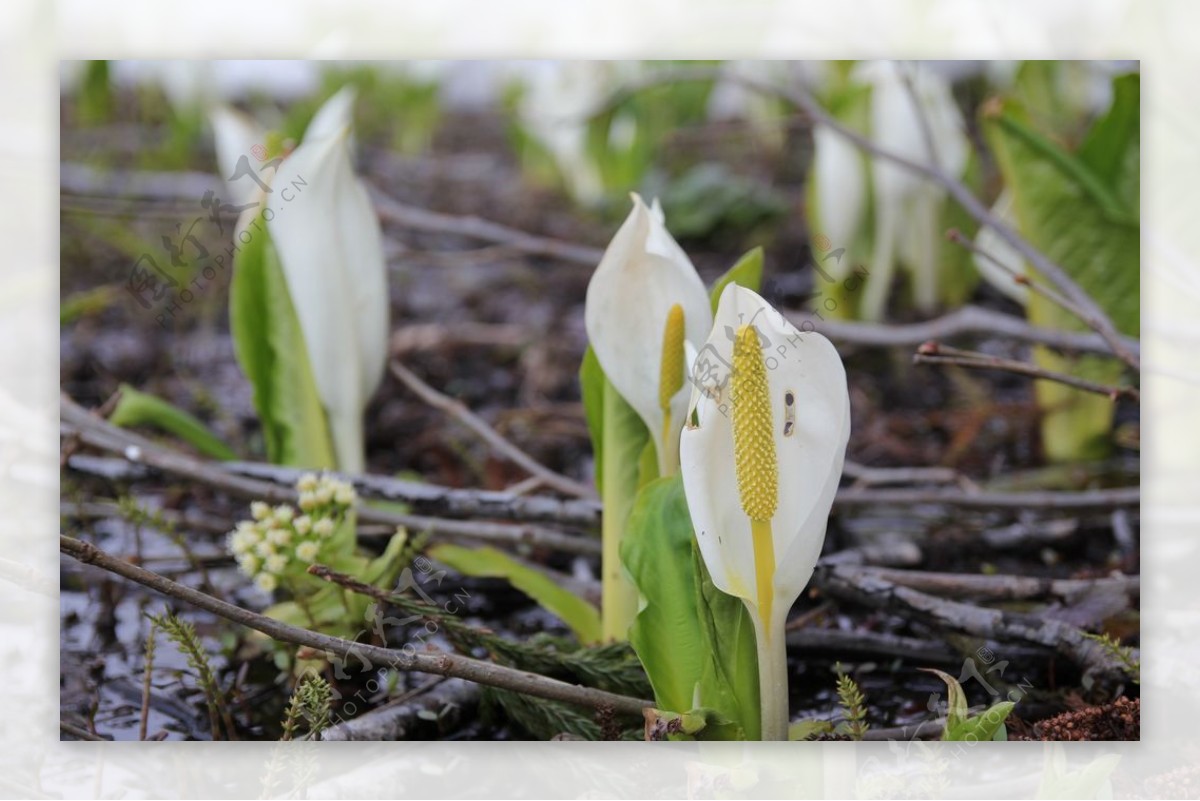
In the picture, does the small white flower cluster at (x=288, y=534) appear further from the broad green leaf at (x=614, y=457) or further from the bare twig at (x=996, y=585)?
the bare twig at (x=996, y=585)

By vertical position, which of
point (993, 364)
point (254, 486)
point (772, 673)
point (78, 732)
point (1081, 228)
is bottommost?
point (78, 732)

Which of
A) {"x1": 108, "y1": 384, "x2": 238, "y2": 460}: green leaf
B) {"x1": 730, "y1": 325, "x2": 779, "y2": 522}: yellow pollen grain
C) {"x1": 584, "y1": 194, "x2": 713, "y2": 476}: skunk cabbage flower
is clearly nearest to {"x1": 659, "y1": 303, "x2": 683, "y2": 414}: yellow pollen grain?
{"x1": 584, "y1": 194, "x2": 713, "y2": 476}: skunk cabbage flower

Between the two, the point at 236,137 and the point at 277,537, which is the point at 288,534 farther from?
the point at 236,137

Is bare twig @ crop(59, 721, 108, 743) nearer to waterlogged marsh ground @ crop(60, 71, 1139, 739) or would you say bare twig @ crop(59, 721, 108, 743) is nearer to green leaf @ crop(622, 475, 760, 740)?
waterlogged marsh ground @ crop(60, 71, 1139, 739)

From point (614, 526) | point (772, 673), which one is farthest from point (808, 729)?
point (614, 526)

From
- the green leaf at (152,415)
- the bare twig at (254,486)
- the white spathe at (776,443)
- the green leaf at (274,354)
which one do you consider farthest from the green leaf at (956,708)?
the green leaf at (152,415)

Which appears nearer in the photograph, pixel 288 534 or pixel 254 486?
pixel 288 534

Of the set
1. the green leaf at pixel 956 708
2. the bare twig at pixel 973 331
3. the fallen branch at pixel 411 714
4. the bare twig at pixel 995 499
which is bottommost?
the fallen branch at pixel 411 714
